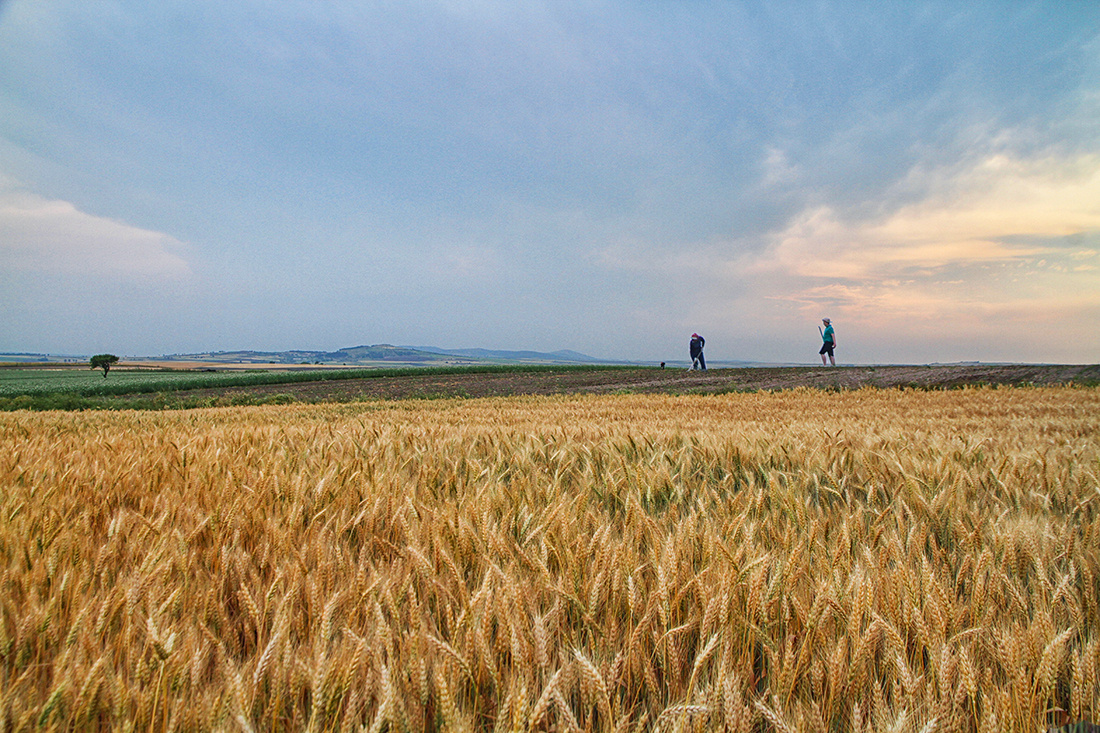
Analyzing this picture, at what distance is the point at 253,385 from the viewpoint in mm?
35750

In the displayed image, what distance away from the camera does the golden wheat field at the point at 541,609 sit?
0.86 meters

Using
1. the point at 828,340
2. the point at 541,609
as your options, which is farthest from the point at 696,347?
the point at 541,609

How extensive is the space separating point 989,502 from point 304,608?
9.36 feet

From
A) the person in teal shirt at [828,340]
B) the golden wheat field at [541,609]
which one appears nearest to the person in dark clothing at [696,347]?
the person in teal shirt at [828,340]

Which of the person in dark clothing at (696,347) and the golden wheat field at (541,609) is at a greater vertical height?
the person in dark clothing at (696,347)

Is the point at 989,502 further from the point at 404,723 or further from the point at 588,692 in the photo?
the point at 404,723

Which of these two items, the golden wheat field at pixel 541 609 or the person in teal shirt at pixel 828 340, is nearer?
the golden wheat field at pixel 541 609

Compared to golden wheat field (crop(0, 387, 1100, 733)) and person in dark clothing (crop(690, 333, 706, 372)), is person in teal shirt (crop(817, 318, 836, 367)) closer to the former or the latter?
person in dark clothing (crop(690, 333, 706, 372))

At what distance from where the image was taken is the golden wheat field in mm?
863

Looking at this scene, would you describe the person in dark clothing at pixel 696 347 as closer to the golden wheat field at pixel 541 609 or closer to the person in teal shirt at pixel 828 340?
the person in teal shirt at pixel 828 340

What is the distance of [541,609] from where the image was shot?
1.28 m

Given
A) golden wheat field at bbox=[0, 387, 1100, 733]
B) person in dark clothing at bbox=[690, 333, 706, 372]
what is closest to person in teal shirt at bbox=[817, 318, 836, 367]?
person in dark clothing at bbox=[690, 333, 706, 372]

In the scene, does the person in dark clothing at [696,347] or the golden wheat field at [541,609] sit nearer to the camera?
the golden wheat field at [541,609]

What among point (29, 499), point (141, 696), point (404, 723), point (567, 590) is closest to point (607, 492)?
point (567, 590)
